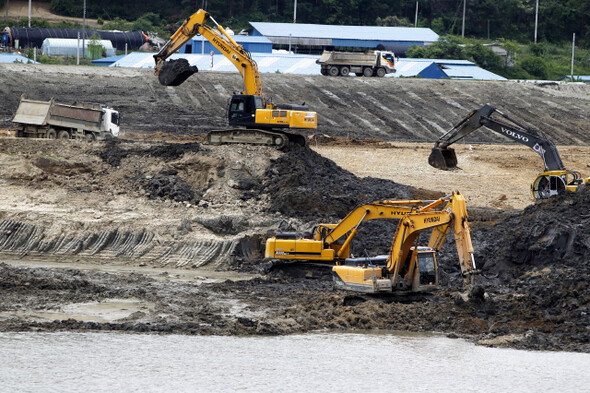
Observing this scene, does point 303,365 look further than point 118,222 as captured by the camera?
No

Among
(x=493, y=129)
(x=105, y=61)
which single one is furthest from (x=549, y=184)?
(x=105, y=61)

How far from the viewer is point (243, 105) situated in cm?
2714

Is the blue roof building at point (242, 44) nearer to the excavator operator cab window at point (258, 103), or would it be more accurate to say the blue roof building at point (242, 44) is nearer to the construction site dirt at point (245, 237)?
the construction site dirt at point (245, 237)

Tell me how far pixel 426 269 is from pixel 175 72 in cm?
1389

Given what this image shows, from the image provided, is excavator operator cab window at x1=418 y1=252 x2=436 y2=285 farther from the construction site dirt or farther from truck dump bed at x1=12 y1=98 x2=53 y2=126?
truck dump bed at x1=12 y1=98 x2=53 y2=126

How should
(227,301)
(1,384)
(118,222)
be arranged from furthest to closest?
(118,222) → (227,301) → (1,384)

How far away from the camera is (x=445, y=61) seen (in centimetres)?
6306

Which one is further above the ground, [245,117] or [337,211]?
[245,117]

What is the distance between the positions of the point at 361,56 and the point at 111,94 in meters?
16.8

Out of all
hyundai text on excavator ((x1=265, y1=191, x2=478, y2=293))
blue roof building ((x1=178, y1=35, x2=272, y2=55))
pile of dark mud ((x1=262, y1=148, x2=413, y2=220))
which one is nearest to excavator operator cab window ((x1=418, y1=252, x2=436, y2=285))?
hyundai text on excavator ((x1=265, y1=191, x2=478, y2=293))

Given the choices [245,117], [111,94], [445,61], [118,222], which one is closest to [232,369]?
[118,222]

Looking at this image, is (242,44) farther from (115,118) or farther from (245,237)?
(245,237)

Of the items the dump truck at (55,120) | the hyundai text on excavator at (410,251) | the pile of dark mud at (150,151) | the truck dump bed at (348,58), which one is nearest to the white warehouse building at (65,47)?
the truck dump bed at (348,58)

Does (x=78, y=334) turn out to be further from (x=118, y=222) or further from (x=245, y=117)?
(x=245, y=117)
